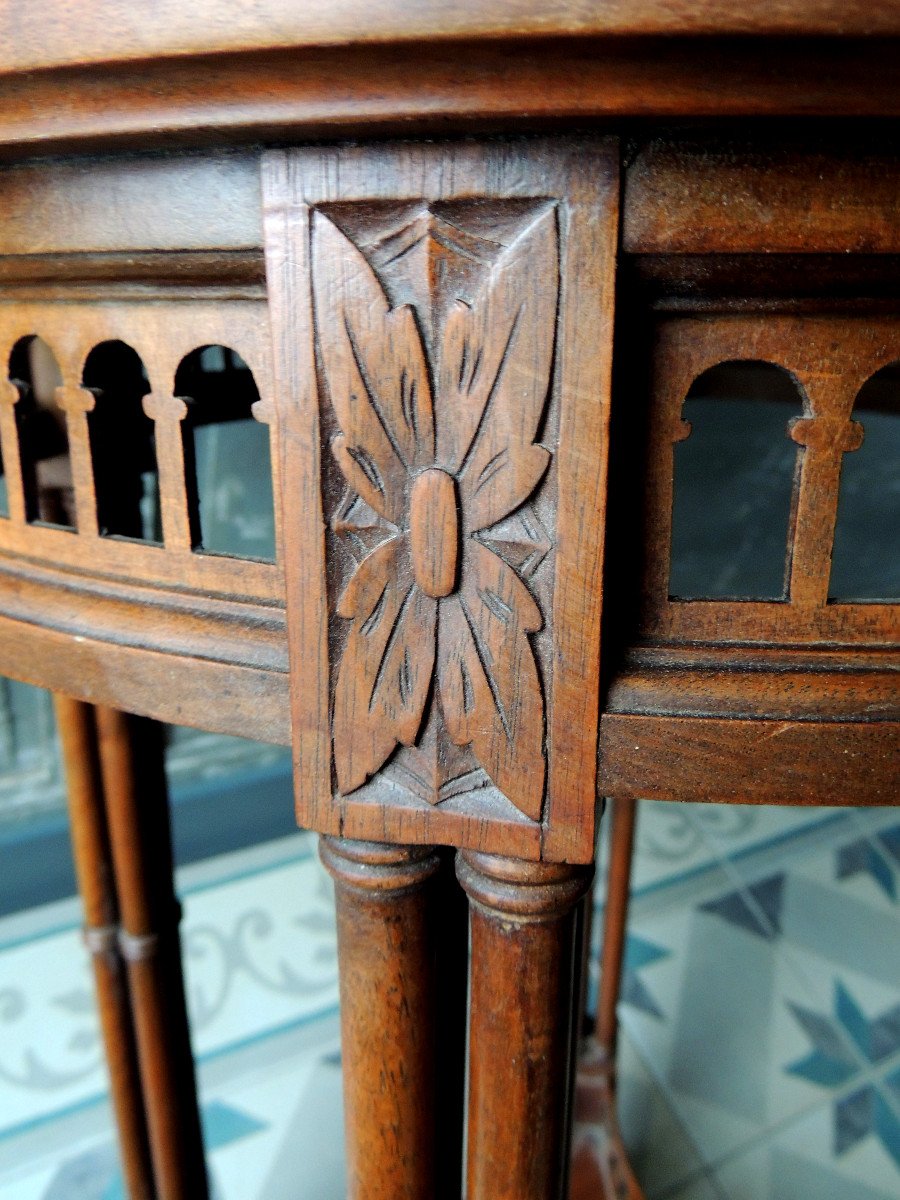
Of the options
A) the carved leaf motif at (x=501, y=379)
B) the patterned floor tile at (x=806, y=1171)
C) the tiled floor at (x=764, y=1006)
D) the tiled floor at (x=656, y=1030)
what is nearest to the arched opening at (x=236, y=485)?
the tiled floor at (x=656, y=1030)

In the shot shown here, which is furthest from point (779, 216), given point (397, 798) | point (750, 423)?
point (750, 423)

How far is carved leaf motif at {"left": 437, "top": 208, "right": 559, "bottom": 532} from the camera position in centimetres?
22

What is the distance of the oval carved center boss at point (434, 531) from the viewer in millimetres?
240

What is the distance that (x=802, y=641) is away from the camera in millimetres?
255

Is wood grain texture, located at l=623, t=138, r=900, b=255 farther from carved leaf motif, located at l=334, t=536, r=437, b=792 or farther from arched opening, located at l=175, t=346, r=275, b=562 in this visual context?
arched opening, located at l=175, t=346, r=275, b=562

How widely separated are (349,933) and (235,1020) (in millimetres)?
753

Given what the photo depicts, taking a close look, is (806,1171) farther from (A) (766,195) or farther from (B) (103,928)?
(A) (766,195)

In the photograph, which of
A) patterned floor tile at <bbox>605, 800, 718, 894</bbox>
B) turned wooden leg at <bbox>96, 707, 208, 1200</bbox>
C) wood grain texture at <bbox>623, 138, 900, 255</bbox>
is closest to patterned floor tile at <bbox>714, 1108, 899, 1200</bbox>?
patterned floor tile at <bbox>605, 800, 718, 894</bbox>

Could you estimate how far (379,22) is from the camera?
0.62 feet

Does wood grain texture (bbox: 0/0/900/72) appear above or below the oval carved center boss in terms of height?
above

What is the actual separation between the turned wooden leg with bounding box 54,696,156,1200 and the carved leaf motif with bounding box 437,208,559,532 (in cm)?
37

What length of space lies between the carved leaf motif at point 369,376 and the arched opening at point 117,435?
0.31ft

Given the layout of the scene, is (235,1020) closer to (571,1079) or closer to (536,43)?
(571,1079)

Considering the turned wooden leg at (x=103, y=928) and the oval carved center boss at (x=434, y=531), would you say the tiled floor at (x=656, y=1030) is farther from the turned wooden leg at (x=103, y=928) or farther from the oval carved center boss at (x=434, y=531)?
the oval carved center boss at (x=434, y=531)
